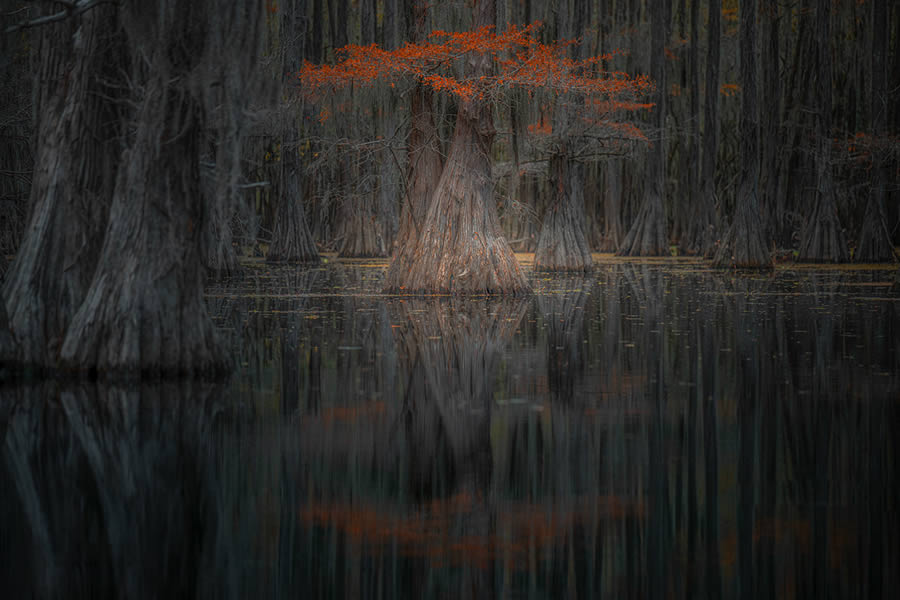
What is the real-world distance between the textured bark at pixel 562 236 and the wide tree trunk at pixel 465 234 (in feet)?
27.8

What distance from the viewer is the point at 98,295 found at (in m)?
8.43

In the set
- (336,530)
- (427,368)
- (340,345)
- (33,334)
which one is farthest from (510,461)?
(340,345)

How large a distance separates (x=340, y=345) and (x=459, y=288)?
22.1 ft

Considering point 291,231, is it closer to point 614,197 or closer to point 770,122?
point 770,122

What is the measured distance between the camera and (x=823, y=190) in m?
29.1

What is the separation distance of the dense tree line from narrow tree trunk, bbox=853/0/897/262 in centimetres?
6

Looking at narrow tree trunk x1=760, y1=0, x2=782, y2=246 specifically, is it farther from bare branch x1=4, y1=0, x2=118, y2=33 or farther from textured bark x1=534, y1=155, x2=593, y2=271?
bare branch x1=4, y1=0, x2=118, y2=33

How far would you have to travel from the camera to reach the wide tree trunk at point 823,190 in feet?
95.3

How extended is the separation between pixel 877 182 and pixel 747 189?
4540 mm

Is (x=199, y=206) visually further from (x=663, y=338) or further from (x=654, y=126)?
(x=654, y=126)

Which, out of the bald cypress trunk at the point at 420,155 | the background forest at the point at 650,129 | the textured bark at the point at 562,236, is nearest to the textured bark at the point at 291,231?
the background forest at the point at 650,129

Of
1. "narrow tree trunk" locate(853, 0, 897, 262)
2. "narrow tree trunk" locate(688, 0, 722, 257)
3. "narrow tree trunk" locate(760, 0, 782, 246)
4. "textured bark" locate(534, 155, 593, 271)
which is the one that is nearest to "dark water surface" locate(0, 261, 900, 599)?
"textured bark" locate(534, 155, 593, 271)

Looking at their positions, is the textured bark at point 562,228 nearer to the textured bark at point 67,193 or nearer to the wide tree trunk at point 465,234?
the wide tree trunk at point 465,234

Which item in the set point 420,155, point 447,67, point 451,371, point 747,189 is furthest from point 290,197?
point 451,371
